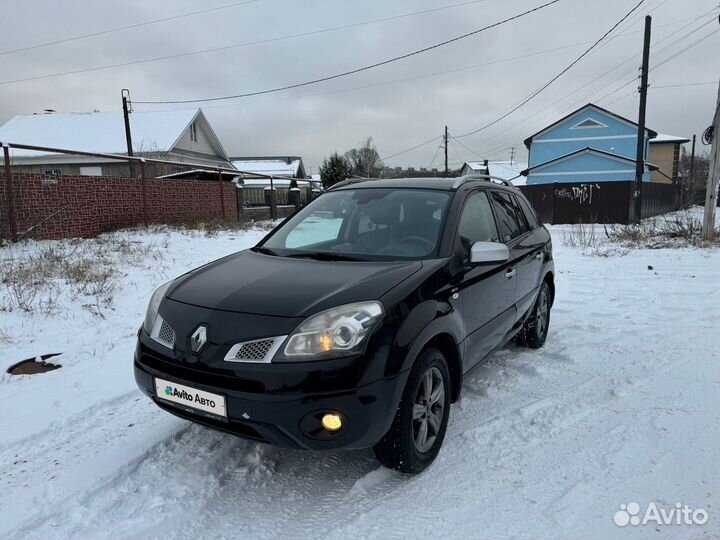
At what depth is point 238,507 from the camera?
7.93ft

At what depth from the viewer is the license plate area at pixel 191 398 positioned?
233 centimetres

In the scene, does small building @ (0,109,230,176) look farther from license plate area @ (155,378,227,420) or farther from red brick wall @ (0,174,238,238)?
license plate area @ (155,378,227,420)

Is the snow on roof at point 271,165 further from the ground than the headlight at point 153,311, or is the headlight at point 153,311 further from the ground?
the snow on roof at point 271,165

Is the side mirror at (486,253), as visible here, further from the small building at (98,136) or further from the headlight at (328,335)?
the small building at (98,136)

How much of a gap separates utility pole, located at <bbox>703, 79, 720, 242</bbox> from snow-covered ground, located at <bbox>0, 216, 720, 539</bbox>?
9423mm

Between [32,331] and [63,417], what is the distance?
2138 millimetres

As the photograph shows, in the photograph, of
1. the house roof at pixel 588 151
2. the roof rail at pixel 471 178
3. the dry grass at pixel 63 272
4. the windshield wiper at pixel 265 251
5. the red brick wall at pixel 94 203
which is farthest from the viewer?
the house roof at pixel 588 151

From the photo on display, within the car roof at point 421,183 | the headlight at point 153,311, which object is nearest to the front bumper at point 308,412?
the headlight at point 153,311

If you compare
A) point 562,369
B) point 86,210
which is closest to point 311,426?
point 562,369

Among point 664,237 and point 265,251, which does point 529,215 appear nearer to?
point 265,251

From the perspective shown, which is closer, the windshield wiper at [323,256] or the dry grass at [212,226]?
the windshield wiper at [323,256]

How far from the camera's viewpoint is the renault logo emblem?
2.40m

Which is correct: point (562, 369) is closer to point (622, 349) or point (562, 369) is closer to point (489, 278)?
point (622, 349)

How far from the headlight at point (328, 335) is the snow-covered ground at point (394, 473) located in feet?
2.71
